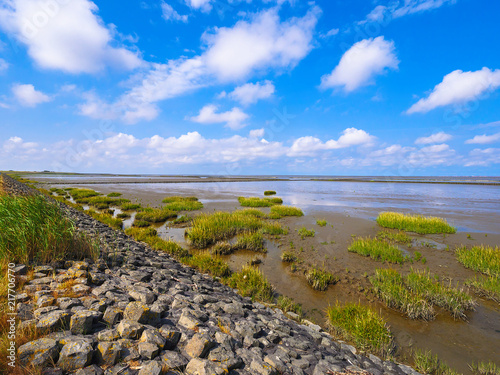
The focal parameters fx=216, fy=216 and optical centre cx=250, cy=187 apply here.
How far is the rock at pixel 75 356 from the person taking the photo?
114 inches

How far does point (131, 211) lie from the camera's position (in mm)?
25328

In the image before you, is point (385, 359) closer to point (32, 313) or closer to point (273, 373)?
point (273, 373)

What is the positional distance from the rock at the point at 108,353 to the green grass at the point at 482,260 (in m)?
13.9

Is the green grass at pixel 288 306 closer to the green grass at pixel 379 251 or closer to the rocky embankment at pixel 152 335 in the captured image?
the rocky embankment at pixel 152 335

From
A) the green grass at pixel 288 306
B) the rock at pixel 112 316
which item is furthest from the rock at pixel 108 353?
the green grass at pixel 288 306

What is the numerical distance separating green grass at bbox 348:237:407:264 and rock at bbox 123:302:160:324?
11811 millimetres

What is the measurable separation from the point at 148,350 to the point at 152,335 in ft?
1.16

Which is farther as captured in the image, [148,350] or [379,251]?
[379,251]

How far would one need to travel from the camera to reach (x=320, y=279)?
9188 millimetres

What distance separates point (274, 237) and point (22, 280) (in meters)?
13.1

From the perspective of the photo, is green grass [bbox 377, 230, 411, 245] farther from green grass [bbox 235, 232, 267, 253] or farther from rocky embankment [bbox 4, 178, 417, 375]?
rocky embankment [bbox 4, 178, 417, 375]

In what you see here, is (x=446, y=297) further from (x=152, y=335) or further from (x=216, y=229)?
(x=216, y=229)

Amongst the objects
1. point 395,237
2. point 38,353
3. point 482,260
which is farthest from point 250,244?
point 482,260

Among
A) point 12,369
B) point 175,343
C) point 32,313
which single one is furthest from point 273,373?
point 32,313
